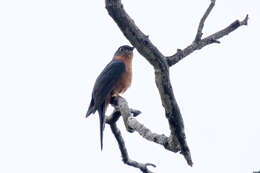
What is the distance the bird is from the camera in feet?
25.6

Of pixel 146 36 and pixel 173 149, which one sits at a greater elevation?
pixel 146 36

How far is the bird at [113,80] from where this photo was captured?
7.79 m

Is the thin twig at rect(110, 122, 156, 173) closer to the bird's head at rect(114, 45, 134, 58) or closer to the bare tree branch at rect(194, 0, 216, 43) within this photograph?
the bare tree branch at rect(194, 0, 216, 43)

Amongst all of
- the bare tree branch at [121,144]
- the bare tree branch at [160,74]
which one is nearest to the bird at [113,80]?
the bare tree branch at [121,144]

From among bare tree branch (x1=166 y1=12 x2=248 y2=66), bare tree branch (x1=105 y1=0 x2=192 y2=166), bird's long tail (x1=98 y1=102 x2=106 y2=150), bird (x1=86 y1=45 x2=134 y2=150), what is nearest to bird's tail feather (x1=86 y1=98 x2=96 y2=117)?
bird (x1=86 y1=45 x2=134 y2=150)

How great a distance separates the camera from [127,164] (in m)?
5.36

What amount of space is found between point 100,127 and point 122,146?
101 cm

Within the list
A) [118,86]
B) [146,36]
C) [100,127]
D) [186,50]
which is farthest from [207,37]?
[118,86]

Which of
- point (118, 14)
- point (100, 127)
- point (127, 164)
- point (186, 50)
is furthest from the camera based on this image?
point (100, 127)

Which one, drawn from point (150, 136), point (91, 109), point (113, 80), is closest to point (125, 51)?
point (113, 80)

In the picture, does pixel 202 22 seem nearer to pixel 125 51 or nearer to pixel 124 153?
pixel 124 153

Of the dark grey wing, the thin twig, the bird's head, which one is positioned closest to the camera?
the thin twig

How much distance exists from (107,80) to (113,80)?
0.10 meters

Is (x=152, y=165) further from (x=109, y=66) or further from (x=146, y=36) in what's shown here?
(x=109, y=66)
